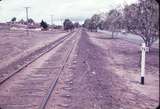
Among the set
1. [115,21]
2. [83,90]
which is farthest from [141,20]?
[115,21]

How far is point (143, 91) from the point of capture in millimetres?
10062

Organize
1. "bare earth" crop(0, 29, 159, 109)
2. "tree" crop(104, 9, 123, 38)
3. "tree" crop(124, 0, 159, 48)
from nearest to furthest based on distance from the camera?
"bare earth" crop(0, 29, 159, 109) → "tree" crop(124, 0, 159, 48) → "tree" crop(104, 9, 123, 38)

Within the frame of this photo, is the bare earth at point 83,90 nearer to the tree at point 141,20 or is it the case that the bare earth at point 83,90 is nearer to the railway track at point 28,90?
the railway track at point 28,90

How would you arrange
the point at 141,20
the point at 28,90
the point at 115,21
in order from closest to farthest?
the point at 28,90 < the point at 141,20 < the point at 115,21

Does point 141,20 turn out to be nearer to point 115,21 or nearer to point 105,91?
point 105,91

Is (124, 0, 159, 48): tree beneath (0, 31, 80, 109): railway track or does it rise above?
above

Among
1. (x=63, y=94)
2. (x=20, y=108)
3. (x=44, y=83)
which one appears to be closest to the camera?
(x=20, y=108)

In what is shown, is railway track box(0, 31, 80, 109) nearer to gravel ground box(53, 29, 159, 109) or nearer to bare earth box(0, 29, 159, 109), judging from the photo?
bare earth box(0, 29, 159, 109)

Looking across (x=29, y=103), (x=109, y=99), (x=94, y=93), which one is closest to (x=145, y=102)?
(x=109, y=99)

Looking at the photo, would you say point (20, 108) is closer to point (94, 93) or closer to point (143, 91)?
point (94, 93)

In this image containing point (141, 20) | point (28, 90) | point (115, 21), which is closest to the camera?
point (28, 90)

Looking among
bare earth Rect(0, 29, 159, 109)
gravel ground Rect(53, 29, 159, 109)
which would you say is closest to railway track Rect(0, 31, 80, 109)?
bare earth Rect(0, 29, 159, 109)

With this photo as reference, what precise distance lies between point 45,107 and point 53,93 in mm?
1672

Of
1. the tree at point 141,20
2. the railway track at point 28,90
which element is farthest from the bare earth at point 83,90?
the tree at point 141,20
